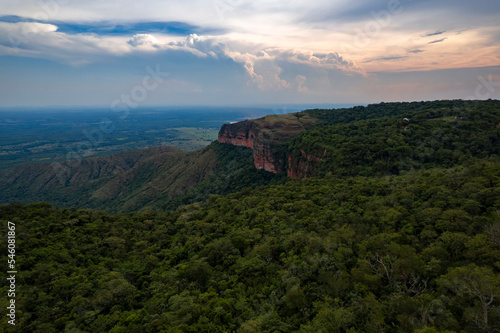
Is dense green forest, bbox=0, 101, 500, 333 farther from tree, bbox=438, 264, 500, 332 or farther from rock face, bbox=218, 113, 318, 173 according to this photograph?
rock face, bbox=218, 113, 318, 173

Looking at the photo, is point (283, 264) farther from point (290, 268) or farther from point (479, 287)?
point (479, 287)

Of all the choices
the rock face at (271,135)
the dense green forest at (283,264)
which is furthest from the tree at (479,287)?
the rock face at (271,135)

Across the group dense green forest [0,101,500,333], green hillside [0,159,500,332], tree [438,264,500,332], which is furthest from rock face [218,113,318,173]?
tree [438,264,500,332]

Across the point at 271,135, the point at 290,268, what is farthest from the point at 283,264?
the point at 271,135

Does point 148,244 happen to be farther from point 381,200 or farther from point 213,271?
point 381,200

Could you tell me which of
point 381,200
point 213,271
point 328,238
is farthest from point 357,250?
point 213,271
